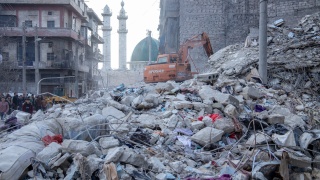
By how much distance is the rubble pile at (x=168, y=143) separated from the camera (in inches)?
181

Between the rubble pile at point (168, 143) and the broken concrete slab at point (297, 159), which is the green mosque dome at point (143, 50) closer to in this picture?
the rubble pile at point (168, 143)

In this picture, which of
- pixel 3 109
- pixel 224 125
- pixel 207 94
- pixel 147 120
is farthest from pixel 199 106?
pixel 3 109

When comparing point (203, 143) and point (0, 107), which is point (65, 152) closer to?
point (203, 143)

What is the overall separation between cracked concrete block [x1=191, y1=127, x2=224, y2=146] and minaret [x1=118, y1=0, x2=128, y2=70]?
4246cm

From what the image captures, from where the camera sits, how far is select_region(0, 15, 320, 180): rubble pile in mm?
4590

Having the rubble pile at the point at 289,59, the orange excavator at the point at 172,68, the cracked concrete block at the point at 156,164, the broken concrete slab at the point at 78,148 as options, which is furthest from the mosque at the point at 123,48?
the broken concrete slab at the point at 78,148

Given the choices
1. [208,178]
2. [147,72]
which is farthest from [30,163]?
[147,72]

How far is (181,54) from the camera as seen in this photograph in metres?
16.2

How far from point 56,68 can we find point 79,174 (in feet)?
82.0

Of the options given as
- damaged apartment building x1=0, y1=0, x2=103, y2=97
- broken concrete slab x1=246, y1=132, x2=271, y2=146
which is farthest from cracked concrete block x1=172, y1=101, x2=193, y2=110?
damaged apartment building x1=0, y1=0, x2=103, y2=97

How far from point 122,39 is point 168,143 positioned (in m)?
45.4

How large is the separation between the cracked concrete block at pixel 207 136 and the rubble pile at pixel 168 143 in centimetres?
2

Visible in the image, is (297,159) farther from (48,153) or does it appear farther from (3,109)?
(3,109)

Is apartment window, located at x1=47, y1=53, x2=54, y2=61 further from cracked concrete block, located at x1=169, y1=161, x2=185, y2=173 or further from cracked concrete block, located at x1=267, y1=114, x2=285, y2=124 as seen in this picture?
cracked concrete block, located at x1=169, y1=161, x2=185, y2=173
